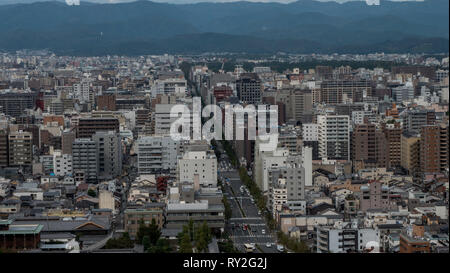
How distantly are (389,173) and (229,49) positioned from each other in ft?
46.8

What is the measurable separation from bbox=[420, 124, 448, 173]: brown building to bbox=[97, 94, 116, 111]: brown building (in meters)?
7.77

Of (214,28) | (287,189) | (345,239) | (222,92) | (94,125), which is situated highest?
(214,28)

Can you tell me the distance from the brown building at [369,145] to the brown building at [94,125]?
3.13 metres

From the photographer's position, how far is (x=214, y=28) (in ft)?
58.0

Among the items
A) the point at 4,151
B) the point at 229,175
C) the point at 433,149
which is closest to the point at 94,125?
the point at 4,151

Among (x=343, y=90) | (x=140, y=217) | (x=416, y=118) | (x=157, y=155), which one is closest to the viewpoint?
(x=140, y=217)

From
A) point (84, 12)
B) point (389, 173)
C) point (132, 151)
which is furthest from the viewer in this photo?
point (84, 12)

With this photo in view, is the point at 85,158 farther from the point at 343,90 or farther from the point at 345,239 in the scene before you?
the point at 343,90

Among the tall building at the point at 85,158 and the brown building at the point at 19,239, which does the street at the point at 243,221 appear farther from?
the tall building at the point at 85,158

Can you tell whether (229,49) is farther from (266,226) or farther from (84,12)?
(266,226)

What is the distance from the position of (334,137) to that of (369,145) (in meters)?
0.52

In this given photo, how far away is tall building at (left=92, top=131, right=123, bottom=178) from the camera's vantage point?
9.65 m
